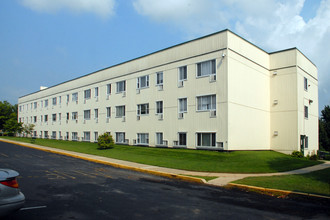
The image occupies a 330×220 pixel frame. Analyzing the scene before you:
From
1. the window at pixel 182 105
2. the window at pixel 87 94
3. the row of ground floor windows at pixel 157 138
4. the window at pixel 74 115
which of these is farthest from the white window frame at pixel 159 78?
the window at pixel 74 115

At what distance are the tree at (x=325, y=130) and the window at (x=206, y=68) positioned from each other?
34.3 m

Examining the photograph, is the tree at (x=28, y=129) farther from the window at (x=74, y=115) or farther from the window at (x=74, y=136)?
the window at (x=74, y=136)

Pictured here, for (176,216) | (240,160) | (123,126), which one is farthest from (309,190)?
(123,126)

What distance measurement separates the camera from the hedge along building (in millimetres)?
22875

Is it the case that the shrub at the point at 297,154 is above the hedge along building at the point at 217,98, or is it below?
below

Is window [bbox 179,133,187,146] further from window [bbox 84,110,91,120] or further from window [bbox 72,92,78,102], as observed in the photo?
window [bbox 72,92,78,102]

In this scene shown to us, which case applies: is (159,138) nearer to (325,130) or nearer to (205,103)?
(205,103)

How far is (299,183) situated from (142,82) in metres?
21.2

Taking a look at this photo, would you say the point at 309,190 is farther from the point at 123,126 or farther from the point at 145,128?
the point at 123,126

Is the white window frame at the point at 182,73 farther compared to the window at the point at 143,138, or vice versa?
the window at the point at 143,138

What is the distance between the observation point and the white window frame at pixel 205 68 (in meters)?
23.5

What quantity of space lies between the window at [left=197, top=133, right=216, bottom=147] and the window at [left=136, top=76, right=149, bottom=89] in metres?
8.98

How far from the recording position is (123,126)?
32.4 meters

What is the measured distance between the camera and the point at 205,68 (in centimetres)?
2406
